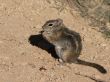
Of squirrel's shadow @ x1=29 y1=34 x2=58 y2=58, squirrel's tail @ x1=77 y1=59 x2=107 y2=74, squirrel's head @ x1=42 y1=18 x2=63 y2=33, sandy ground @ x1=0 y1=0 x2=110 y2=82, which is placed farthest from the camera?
squirrel's shadow @ x1=29 y1=34 x2=58 y2=58

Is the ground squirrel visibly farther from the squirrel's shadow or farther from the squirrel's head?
the squirrel's shadow

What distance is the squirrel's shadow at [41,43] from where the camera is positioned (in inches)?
405

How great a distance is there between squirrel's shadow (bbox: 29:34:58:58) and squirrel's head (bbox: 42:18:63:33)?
1.78 ft

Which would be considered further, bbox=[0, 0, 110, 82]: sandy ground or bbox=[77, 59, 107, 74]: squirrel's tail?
bbox=[77, 59, 107, 74]: squirrel's tail

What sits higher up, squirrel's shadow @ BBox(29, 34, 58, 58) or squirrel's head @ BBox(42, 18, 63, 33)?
squirrel's head @ BBox(42, 18, 63, 33)

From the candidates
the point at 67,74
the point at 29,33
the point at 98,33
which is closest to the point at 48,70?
the point at 67,74

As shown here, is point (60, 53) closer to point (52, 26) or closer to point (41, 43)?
point (52, 26)

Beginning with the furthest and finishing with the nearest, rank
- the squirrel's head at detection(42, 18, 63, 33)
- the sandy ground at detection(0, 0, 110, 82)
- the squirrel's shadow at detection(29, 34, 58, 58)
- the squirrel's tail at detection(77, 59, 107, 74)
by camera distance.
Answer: the squirrel's shadow at detection(29, 34, 58, 58), the squirrel's head at detection(42, 18, 63, 33), the squirrel's tail at detection(77, 59, 107, 74), the sandy ground at detection(0, 0, 110, 82)

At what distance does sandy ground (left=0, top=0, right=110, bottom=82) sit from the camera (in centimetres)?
923

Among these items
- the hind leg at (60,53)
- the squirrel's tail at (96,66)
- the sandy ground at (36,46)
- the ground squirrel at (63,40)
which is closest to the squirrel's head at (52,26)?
the ground squirrel at (63,40)

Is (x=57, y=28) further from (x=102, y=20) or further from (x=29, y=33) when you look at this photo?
(x=102, y=20)

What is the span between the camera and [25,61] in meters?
9.55

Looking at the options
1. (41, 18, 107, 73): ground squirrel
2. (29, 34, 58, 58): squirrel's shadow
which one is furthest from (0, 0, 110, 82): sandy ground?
(41, 18, 107, 73): ground squirrel

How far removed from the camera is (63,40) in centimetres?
985
